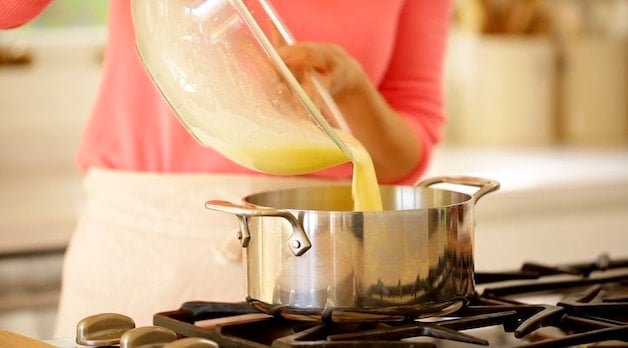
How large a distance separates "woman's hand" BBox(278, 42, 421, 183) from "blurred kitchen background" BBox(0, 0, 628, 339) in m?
0.71

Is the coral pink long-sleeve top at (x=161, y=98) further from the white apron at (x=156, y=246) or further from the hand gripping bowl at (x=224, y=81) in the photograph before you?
the hand gripping bowl at (x=224, y=81)

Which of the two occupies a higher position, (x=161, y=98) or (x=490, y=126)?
(x=490, y=126)

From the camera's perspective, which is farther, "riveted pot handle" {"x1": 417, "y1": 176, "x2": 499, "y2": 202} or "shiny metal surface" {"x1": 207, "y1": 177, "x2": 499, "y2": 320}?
"riveted pot handle" {"x1": 417, "y1": 176, "x2": 499, "y2": 202}

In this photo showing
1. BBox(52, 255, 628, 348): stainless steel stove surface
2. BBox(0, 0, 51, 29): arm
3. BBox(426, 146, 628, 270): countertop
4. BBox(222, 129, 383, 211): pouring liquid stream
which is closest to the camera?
BBox(52, 255, 628, 348): stainless steel stove surface

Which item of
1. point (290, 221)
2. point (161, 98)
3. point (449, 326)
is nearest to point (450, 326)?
point (449, 326)

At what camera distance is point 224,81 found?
896 millimetres

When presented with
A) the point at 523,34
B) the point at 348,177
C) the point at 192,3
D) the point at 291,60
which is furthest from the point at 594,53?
the point at 192,3

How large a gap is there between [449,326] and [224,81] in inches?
10.4

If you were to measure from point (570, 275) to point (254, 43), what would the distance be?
44cm

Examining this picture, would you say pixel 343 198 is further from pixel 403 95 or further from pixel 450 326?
pixel 403 95

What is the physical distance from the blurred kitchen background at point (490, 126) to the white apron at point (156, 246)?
1.75 feet

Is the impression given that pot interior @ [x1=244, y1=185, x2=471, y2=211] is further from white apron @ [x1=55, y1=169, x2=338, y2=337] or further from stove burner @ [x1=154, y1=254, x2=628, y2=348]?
white apron @ [x1=55, y1=169, x2=338, y2=337]

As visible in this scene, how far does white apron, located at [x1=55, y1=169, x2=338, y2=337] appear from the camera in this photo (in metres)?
1.22

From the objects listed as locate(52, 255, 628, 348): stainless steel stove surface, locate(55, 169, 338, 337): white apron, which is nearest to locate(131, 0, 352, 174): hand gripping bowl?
locate(52, 255, 628, 348): stainless steel stove surface
